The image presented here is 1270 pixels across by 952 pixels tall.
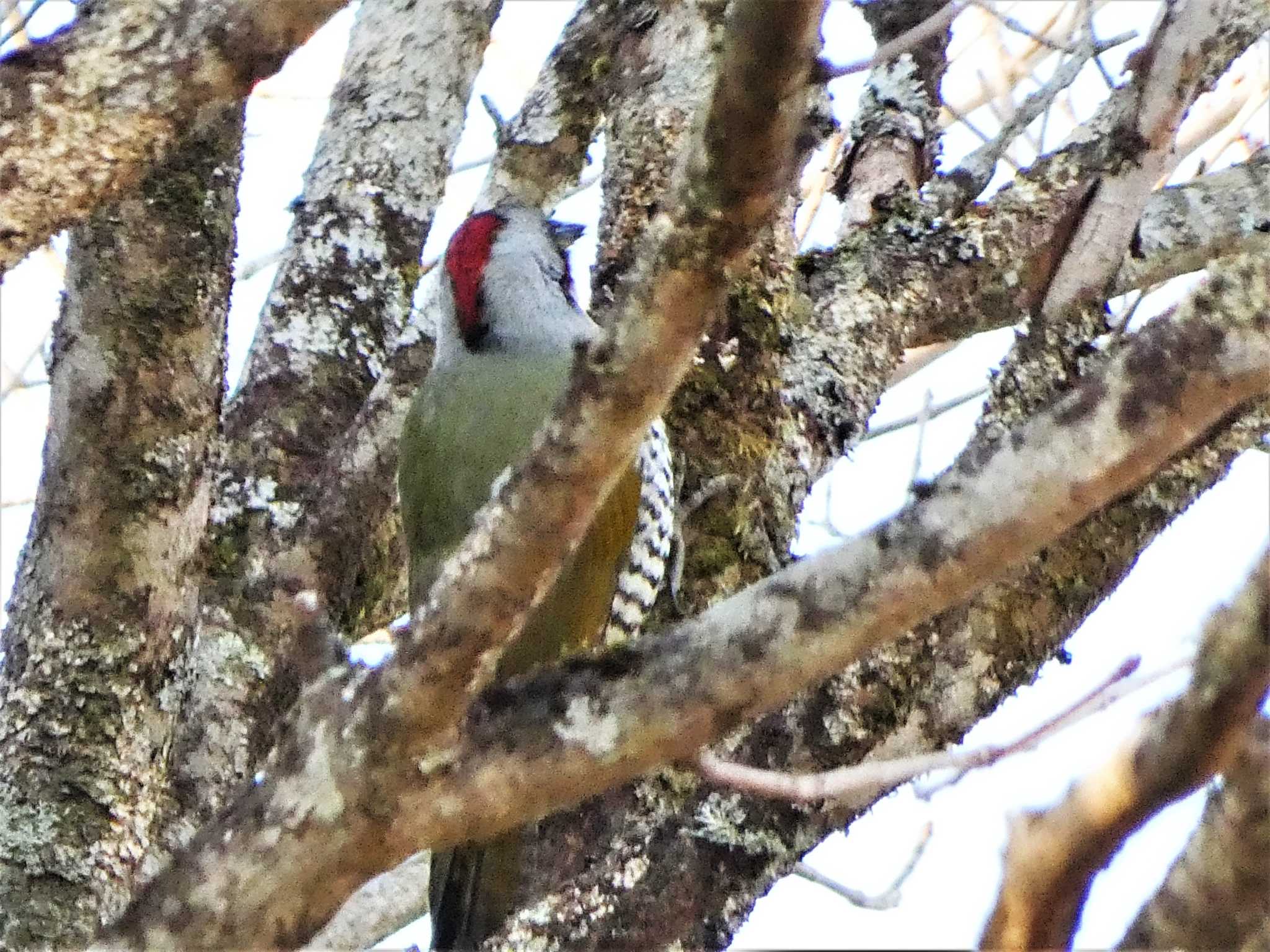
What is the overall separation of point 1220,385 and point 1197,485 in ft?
5.79

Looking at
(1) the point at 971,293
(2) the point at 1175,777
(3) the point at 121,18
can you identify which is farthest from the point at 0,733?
(2) the point at 1175,777

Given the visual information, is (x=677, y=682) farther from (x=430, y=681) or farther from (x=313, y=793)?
(x=313, y=793)

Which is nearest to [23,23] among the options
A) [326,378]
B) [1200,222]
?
[326,378]

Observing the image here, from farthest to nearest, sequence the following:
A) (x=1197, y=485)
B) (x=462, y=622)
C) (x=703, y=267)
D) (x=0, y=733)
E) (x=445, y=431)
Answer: (x=445, y=431), (x=1197, y=485), (x=0, y=733), (x=462, y=622), (x=703, y=267)

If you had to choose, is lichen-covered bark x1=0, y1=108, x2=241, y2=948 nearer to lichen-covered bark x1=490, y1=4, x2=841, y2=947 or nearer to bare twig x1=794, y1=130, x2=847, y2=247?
lichen-covered bark x1=490, y1=4, x2=841, y2=947

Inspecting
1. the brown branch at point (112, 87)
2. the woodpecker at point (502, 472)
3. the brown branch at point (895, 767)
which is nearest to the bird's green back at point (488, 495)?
the woodpecker at point (502, 472)

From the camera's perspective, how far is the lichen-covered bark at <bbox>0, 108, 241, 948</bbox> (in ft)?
10.7

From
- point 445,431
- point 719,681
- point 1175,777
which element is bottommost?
point 1175,777

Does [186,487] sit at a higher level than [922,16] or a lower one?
lower

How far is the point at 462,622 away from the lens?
2078 mm

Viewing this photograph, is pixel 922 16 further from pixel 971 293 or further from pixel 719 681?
pixel 719 681

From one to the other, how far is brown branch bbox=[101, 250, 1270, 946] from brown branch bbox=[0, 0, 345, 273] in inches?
34.3

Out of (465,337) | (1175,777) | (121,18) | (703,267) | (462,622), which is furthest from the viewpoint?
(465,337)

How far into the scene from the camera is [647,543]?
3.85 meters
